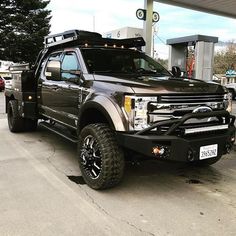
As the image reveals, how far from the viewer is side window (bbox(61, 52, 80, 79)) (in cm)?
598

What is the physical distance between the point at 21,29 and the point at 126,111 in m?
40.2

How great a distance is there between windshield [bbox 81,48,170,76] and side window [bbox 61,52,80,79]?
0.68ft

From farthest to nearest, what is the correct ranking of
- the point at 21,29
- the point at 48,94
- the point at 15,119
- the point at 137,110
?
the point at 21,29 < the point at 15,119 < the point at 48,94 < the point at 137,110

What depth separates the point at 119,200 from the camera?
15.2ft

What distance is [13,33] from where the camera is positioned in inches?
1610

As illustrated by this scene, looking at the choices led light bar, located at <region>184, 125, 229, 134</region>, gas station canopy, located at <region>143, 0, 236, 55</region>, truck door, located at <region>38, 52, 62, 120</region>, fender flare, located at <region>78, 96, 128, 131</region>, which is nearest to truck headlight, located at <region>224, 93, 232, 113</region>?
led light bar, located at <region>184, 125, 229, 134</region>

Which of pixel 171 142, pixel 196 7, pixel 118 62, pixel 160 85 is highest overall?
pixel 196 7

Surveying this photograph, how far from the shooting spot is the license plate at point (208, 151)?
15.3ft

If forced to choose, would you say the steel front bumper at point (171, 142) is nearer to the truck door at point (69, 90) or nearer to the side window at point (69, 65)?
the truck door at point (69, 90)

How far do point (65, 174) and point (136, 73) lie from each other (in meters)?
1.88

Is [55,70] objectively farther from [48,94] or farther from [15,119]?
[15,119]

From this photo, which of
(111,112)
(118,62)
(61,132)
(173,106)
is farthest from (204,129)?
(61,132)

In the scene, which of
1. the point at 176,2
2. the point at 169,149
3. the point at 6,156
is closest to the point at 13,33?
the point at 176,2

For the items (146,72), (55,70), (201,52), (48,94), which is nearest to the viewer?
(55,70)
